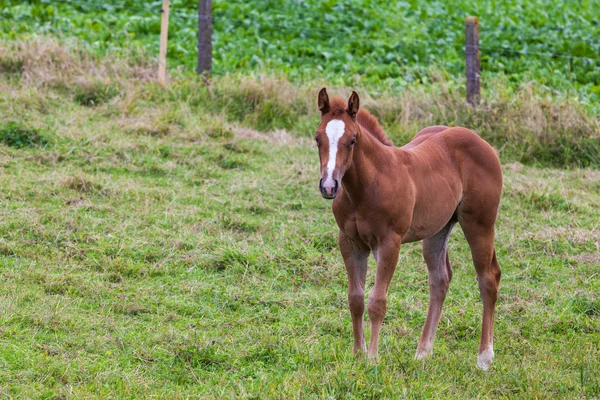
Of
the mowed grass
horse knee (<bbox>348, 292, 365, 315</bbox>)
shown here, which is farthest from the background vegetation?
horse knee (<bbox>348, 292, 365, 315</bbox>)

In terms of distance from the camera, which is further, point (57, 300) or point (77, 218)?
point (77, 218)

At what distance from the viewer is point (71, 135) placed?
951 centimetres

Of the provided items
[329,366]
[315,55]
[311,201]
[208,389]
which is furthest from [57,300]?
Result: [315,55]

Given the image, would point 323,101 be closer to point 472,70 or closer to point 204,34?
point 472,70

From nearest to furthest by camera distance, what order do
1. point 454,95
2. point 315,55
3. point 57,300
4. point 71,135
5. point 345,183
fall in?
1. point 345,183
2. point 57,300
3. point 71,135
4. point 454,95
5. point 315,55

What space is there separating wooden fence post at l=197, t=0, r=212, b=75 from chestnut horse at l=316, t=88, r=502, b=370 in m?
6.78

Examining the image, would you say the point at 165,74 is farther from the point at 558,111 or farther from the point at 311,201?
the point at 558,111

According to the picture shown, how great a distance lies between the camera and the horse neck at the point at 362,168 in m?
4.90

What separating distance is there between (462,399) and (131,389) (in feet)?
6.57

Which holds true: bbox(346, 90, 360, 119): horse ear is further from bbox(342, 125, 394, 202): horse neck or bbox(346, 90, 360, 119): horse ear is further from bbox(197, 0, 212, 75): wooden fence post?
bbox(197, 0, 212, 75): wooden fence post

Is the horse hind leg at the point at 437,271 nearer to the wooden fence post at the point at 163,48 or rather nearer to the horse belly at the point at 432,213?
the horse belly at the point at 432,213

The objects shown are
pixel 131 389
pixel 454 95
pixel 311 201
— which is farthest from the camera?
pixel 454 95

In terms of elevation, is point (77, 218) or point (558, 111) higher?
point (558, 111)

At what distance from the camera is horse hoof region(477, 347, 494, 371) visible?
17.5 feet
